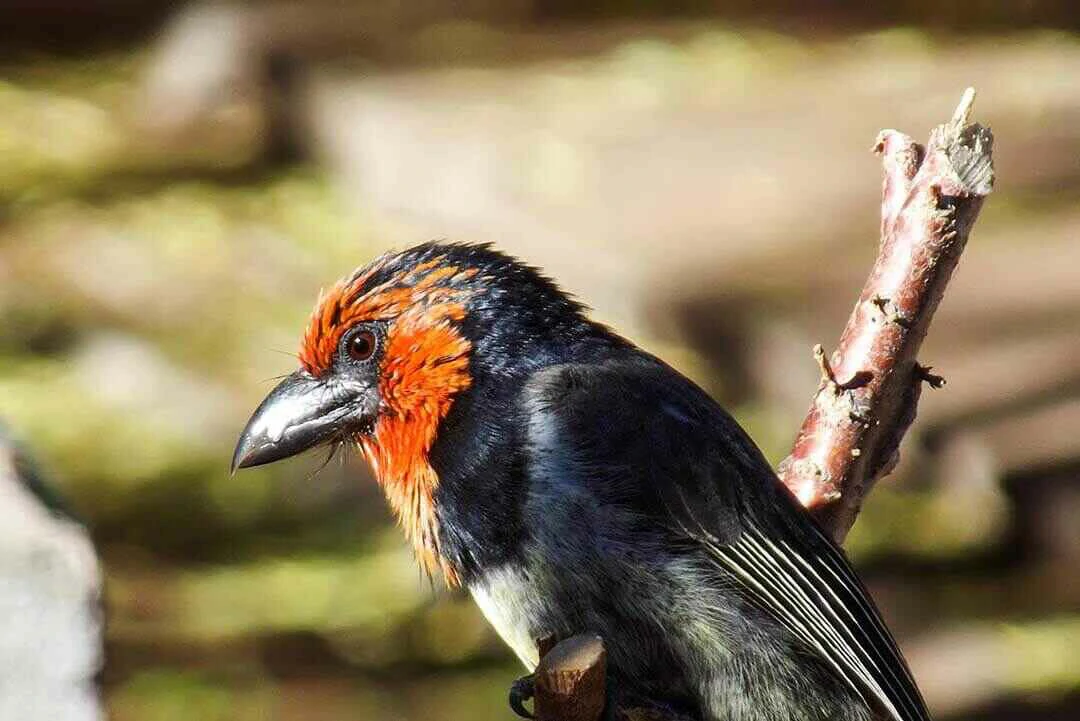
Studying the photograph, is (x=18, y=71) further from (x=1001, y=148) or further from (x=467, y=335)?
(x=467, y=335)

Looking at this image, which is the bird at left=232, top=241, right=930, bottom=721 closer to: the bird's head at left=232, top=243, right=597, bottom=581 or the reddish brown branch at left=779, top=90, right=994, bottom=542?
the bird's head at left=232, top=243, right=597, bottom=581

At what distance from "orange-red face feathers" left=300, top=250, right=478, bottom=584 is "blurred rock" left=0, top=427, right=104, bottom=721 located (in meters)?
0.58

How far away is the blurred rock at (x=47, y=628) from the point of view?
276cm

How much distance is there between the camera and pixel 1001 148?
750cm

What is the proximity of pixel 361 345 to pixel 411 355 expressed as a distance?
13 centimetres

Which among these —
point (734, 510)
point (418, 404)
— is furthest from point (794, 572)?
point (418, 404)

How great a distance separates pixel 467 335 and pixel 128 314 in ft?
16.1

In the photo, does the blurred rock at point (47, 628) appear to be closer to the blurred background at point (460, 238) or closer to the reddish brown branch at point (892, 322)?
the blurred background at point (460, 238)

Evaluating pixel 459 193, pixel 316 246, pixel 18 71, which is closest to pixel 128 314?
pixel 316 246

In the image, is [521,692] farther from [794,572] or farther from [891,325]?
[891,325]

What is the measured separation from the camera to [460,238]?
7.86 metres

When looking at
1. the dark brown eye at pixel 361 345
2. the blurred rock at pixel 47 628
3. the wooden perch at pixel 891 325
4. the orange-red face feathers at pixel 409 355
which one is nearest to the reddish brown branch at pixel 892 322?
the wooden perch at pixel 891 325

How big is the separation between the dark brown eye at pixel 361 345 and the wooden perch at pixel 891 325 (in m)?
0.81

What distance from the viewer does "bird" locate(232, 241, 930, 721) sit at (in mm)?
2842
